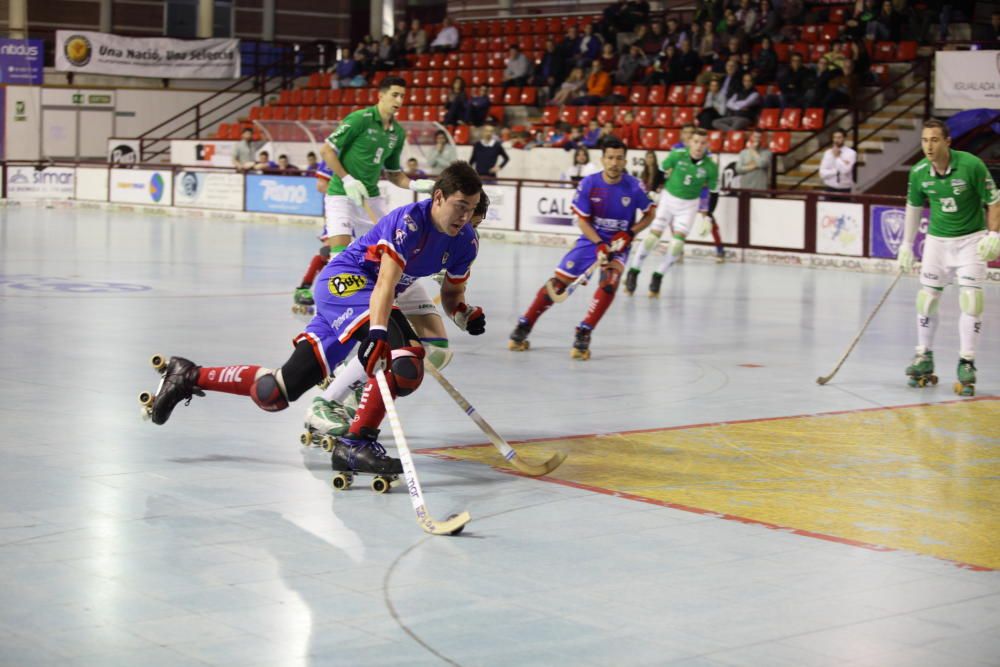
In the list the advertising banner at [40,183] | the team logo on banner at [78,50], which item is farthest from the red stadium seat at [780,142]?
the team logo on banner at [78,50]

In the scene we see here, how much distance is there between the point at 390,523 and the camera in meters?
6.22

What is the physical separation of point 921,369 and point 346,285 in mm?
5316

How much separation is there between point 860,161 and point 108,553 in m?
21.7

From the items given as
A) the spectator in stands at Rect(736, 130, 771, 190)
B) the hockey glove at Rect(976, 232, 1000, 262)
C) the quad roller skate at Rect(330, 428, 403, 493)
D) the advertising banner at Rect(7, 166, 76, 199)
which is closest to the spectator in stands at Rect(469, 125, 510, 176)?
the spectator in stands at Rect(736, 130, 771, 190)

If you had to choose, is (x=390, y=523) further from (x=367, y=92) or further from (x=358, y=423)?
(x=367, y=92)

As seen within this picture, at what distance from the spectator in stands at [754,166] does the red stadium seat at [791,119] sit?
215 cm

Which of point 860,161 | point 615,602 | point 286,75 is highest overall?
point 286,75

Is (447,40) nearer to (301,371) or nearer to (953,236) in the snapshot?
(953,236)

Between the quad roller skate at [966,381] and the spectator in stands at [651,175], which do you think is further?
the spectator in stands at [651,175]

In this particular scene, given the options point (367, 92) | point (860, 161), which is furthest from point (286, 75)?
point (860, 161)

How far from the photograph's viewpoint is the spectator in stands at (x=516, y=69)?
1289 inches

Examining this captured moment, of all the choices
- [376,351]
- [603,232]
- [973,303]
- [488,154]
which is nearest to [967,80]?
[488,154]

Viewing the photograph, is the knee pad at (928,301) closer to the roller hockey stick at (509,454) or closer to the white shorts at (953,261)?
the white shorts at (953,261)

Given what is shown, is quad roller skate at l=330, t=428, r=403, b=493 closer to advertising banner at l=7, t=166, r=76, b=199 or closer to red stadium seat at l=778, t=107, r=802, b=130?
red stadium seat at l=778, t=107, r=802, b=130
